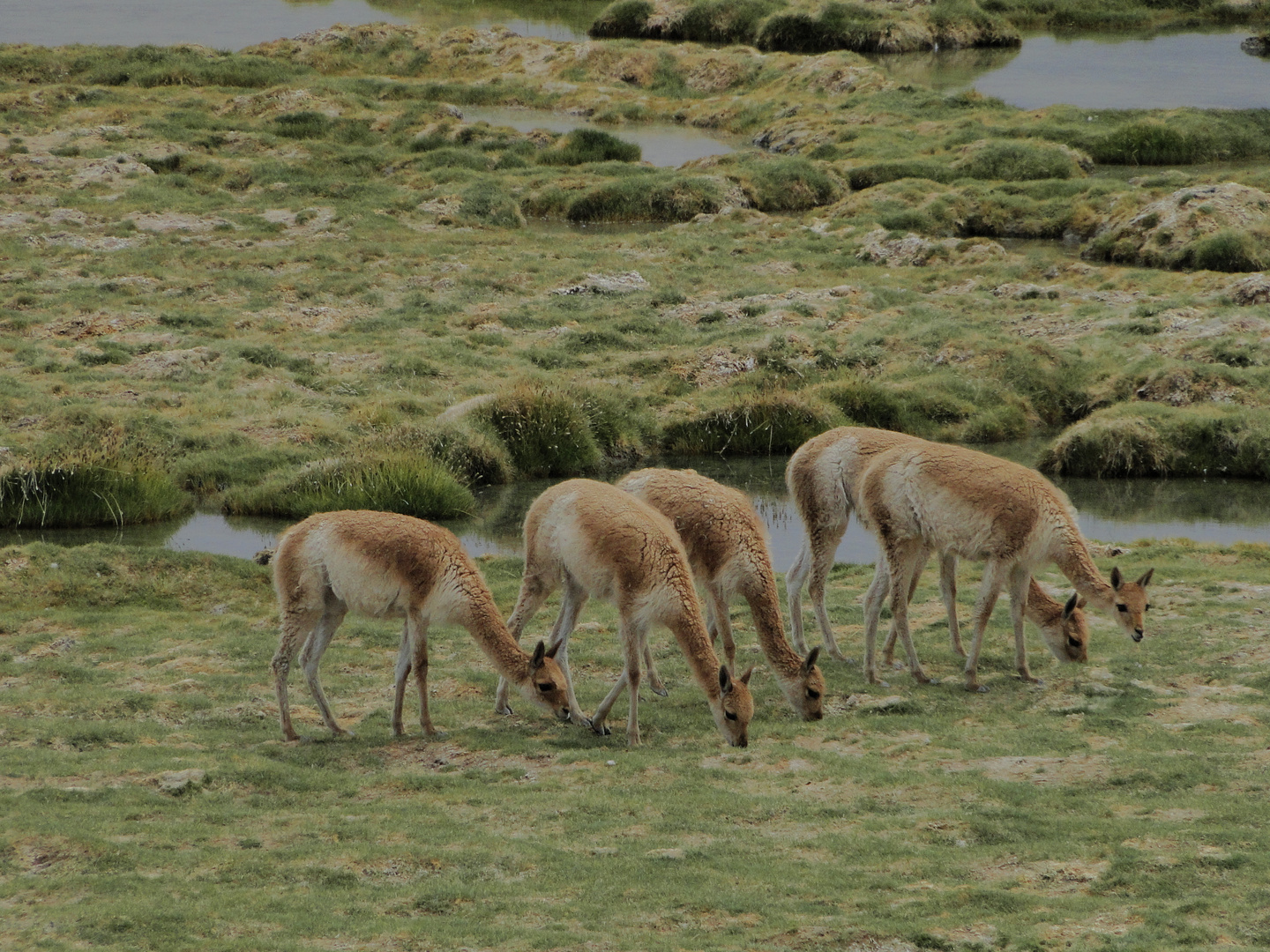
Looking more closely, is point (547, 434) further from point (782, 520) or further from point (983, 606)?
point (983, 606)

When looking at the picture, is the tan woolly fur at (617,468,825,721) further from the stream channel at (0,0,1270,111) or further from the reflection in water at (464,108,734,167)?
the stream channel at (0,0,1270,111)

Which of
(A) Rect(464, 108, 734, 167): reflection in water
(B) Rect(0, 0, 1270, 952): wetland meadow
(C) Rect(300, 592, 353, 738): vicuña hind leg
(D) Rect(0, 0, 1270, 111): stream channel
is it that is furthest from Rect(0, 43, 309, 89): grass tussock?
(C) Rect(300, 592, 353, 738): vicuña hind leg

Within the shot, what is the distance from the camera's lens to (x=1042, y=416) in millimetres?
24734

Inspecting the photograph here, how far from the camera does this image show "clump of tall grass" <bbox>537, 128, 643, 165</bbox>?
151 ft

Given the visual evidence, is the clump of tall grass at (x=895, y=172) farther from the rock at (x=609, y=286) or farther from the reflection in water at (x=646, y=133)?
the rock at (x=609, y=286)

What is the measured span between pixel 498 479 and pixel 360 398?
315 centimetres

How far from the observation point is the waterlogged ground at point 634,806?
7.52 meters

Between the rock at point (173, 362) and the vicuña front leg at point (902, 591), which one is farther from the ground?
the rock at point (173, 362)

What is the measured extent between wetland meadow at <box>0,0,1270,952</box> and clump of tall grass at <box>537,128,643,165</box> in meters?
0.21

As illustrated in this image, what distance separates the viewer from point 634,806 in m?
9.52

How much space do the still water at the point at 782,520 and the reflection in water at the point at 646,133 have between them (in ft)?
88.3

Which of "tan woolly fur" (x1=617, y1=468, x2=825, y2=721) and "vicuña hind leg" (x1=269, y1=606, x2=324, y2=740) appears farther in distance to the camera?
"tan woolly fur" (x1=617, y1=468, x2=825, y2=721)

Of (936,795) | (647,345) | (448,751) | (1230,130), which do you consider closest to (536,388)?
(647,345)

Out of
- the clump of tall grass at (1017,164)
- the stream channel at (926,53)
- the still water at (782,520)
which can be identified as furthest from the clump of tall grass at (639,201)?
the stream channel at (926,53)
